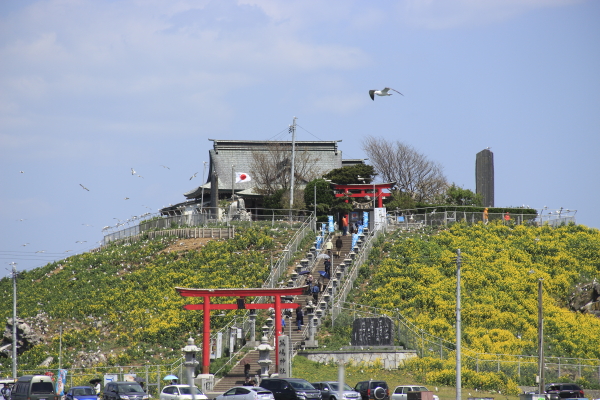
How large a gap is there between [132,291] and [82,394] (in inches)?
786

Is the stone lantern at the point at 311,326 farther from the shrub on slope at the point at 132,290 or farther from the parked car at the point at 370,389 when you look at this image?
the parked car at the point at 370,389

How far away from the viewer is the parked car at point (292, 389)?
32594mm

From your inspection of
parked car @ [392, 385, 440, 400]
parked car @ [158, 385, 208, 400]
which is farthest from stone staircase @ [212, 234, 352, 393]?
parked car @ [392, 385, 440, 400]

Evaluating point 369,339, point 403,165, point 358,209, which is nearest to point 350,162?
point 403,165

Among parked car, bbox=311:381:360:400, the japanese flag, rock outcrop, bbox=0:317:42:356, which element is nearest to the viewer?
parked car, bbox=311:381:360:400

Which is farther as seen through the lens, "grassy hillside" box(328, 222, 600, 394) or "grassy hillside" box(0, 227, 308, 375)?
"grassy hillside" box(0, 227, 308, 375)

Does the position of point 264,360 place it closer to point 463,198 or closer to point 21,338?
point 21,338

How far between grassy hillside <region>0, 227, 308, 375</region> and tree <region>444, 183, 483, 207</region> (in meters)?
18.1

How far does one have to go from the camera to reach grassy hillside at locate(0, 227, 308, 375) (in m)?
47.8

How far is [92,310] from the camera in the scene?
174 ft

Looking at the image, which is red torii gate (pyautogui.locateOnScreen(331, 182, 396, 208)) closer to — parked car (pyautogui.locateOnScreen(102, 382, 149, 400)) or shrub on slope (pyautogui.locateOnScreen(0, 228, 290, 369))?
shrub on slope (pyautogui.locateOnScreen(0, 228, 290, 369))

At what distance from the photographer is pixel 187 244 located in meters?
63.1

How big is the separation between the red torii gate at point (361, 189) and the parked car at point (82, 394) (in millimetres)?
38996

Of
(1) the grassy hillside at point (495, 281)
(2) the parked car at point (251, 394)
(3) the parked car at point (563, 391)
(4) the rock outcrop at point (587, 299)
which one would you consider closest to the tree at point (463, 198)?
(1) the grassy hillside at point (495, 281)
